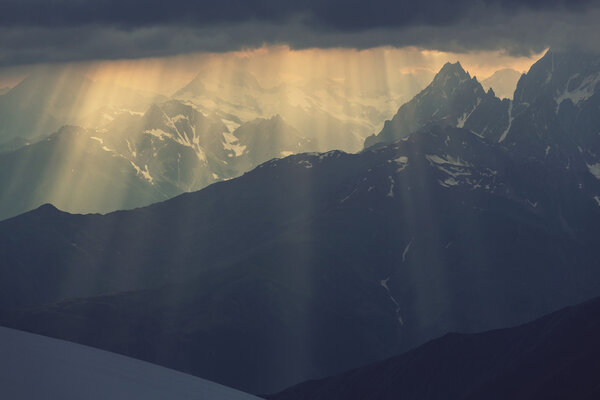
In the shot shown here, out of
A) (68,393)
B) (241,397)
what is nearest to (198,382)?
(241,397)

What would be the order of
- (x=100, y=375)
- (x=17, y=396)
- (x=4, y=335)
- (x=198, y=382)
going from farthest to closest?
(x=198, y=382) < (x=4, y=335) < (x=100, y=375) < (x=17, y=396)

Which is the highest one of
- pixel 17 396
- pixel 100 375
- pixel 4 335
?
pixel 4 335

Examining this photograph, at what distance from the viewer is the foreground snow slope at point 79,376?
8869 centimetres

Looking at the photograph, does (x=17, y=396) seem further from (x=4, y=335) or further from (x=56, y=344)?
(x=56, y=344)

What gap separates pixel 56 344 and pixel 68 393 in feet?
102

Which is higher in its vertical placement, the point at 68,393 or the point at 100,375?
the point at 100,375

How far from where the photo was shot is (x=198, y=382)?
11738cm

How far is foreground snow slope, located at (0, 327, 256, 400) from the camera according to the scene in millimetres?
88688

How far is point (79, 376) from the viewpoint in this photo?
97.6 meters

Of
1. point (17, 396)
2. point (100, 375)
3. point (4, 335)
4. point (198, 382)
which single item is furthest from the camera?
point (198, 382)

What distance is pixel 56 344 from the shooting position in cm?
11850

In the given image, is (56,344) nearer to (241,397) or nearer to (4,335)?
(4,335)

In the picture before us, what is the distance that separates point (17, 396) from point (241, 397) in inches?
1402

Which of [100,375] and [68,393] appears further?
[100,375]
